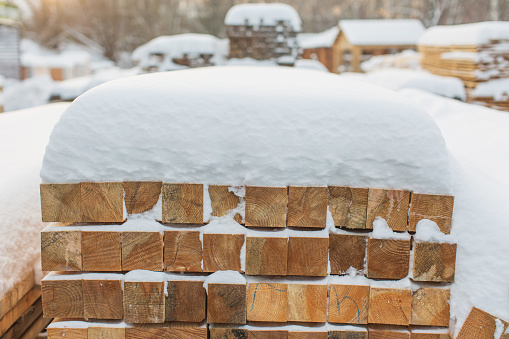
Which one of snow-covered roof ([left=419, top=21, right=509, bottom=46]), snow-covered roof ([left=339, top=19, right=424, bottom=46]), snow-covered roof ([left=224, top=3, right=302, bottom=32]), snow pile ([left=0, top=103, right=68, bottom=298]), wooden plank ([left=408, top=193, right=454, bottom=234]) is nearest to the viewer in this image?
wooden plank ([left=408, top=193, right=454, bottom=234])

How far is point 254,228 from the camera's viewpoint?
4.57 ft

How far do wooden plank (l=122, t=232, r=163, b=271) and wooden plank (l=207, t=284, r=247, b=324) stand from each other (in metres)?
0.20

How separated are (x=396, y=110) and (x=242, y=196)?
22.8 inches

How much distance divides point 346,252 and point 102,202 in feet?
2.67

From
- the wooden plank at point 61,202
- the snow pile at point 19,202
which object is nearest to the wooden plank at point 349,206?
the wooden plank at point 61,202

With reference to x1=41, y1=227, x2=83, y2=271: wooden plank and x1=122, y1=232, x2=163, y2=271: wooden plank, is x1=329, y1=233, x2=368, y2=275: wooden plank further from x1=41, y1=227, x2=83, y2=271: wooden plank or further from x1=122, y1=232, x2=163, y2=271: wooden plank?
x1=41, y1=227, x2=83, y2=271: wooden plank

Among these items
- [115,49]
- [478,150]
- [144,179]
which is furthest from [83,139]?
[115,49]

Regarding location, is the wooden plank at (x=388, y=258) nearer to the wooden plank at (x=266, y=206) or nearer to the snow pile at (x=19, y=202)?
the wooden plank at (x=266, y=206)

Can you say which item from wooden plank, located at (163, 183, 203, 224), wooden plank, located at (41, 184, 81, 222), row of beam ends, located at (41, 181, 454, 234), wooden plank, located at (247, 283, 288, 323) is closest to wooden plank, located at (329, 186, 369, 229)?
row of beam ends, located at (41, 181, 454, 234)

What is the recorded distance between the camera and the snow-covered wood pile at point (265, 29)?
605 cm

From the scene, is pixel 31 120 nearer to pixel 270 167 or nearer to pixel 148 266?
pixel 148 266

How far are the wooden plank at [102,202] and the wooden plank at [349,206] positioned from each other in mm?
687

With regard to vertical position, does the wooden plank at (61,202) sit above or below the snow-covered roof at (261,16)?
below

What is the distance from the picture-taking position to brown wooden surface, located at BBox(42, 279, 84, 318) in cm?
137
